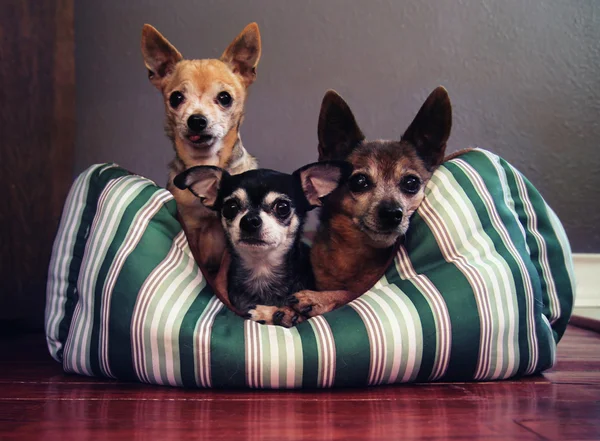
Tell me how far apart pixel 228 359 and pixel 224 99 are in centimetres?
104

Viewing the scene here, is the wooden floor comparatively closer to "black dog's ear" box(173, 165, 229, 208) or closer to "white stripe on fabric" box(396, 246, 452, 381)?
"white stripe on fabric" box(396, 246, 452, 381)

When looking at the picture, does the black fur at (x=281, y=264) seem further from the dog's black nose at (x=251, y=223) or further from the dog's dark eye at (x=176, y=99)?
the dog's dark eye at (x=176, y=99)

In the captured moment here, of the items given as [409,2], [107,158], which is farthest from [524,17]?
[107,158]

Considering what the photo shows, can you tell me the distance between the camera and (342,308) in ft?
5.61

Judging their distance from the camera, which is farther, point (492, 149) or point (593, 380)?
point (492, 149)

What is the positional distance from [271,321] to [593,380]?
981 millimetres

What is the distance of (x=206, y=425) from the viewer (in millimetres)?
1320

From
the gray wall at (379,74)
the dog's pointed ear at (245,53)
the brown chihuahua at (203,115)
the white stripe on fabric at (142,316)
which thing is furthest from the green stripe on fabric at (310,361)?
the gray wall at (379,74)

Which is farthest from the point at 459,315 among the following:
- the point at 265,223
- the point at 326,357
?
the point at 265,223

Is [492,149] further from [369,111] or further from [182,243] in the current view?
[182,243]

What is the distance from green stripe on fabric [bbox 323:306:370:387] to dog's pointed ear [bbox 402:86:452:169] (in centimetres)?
75

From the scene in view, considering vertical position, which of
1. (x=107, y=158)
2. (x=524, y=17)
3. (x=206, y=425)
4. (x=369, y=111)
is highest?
(x=524, y=17)

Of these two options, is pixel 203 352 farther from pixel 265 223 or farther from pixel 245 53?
pixel 245 53

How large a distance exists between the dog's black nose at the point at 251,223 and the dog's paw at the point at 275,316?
24cm
